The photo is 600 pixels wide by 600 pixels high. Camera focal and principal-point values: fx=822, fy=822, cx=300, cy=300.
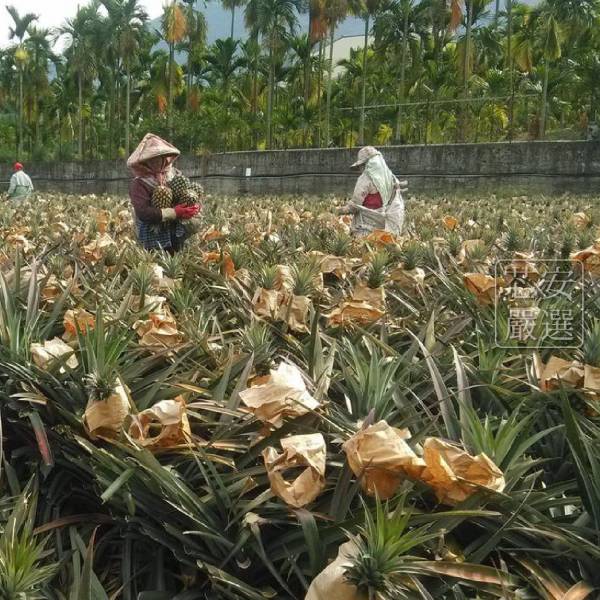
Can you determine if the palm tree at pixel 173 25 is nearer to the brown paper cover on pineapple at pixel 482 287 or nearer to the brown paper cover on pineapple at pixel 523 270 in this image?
the brown paper cover on pineapple at pixel 523 270

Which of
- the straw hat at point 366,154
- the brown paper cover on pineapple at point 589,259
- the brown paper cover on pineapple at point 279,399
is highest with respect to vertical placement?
the straw hat at point 366,154

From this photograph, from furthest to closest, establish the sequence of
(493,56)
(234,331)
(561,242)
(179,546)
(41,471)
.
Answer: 1. (493,56)
2. (561,242)
3. (234,331)
4. (41,471)
5. (179,546)

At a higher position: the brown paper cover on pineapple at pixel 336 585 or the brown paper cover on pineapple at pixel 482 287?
the brown paper cover on pineapple at pixel 482 287

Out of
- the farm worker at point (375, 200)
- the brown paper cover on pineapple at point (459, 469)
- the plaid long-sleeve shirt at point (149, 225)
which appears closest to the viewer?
the brown paper cover on pineapple at point (459, 469)

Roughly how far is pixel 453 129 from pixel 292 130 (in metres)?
8.65

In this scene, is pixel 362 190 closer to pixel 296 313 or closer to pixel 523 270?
pixel 523 270

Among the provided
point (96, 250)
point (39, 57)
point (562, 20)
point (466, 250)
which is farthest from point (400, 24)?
point (96, 250)

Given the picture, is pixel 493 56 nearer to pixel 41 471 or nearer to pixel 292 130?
pixel 292 130

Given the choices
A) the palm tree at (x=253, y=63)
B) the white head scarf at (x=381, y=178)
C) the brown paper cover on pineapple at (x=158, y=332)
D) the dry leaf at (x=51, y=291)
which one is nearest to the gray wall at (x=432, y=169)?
the white head scarf at (x=381, y=178)

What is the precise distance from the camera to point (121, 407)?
57.1 inches

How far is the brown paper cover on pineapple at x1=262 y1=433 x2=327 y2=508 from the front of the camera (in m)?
1.22

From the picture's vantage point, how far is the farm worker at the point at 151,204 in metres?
4.99

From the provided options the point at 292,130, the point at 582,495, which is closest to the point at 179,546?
the point at 582,495

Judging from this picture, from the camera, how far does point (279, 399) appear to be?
1.41m
